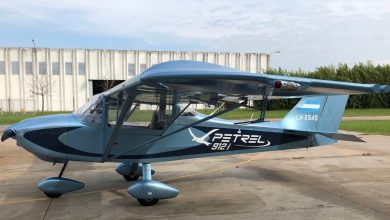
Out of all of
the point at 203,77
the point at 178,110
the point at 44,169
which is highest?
the point at 203,77

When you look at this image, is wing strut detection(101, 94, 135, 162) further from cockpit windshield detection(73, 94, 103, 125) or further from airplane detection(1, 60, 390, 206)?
cockpit windshield detection(73, 94, 103, 125)

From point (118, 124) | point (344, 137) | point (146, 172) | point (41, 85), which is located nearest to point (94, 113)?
point (118, 124)

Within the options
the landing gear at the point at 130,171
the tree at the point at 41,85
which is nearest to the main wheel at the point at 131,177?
the landing gear at the point at 130,171

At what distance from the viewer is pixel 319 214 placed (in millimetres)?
6023

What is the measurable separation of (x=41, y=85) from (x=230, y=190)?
151 feet

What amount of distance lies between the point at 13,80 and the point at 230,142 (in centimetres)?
4789

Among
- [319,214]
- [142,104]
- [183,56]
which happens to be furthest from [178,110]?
[183,56]

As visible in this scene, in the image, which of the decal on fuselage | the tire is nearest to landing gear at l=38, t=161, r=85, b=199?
the tire

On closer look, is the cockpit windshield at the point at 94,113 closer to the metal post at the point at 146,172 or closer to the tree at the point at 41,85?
the metal post at the point at 146,172

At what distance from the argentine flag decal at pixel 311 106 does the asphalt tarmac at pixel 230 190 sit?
4.75 ft

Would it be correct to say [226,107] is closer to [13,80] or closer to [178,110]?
[178,110]

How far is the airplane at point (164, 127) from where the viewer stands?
5.71 metres

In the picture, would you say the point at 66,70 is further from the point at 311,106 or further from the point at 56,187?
the point at 311,106

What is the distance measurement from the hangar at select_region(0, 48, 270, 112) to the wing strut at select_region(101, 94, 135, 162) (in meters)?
44.9
